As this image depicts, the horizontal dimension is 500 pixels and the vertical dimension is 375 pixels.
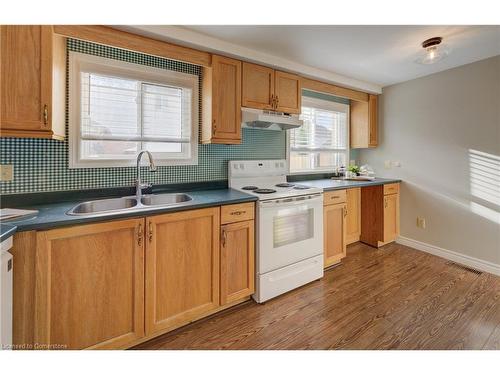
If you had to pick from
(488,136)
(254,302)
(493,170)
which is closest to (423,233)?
(493,170)

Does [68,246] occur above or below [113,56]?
below

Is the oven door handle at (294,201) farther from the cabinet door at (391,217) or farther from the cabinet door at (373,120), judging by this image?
the cabinet door at (373,120)

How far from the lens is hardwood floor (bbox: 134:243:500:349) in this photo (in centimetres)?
157

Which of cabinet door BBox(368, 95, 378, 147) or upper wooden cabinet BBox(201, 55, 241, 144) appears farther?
cabinet door BBox(368, 95, 378, 147)

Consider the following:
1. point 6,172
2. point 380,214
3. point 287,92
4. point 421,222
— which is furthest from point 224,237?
point 421,222

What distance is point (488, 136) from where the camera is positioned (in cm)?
247

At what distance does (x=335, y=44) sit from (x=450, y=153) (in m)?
1.97

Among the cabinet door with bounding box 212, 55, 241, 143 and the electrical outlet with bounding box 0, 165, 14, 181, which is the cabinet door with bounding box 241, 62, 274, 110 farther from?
the electrical outlet with bounding box 0, 165, 14, 181

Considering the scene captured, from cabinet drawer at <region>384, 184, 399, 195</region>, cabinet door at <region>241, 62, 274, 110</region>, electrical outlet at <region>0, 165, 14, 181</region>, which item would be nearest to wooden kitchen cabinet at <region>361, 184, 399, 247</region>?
cabinet drawer at <region>384, 184, 399, 195</region>

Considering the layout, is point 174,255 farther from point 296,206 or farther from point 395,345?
point 395,345

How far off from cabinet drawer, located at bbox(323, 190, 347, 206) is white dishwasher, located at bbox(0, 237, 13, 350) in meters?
2.42

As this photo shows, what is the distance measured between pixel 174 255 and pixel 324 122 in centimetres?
286

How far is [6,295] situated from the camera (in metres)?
1.10

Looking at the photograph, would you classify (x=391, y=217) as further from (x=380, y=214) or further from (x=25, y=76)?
(x=25, y=76)
